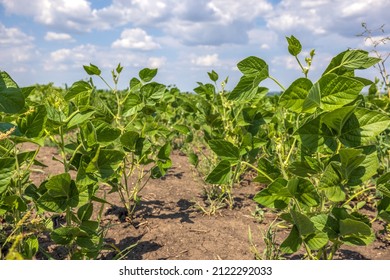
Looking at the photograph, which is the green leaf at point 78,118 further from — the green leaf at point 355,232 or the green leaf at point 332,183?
the green leaf at point 355,232

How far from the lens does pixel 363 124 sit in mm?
1381

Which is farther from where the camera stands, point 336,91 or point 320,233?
point 320,233

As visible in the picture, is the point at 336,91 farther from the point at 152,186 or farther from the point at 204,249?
the point at 152,186

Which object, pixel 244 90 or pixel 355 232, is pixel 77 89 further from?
pixel 355 232

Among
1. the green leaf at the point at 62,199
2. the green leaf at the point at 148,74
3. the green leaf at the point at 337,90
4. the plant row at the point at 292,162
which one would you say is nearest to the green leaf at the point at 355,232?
the plant row at the point at 292,162

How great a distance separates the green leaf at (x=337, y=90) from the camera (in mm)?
1327

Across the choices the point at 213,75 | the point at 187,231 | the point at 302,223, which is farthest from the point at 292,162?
the point at 213,75

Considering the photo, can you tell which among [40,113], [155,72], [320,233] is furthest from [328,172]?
[155,72]

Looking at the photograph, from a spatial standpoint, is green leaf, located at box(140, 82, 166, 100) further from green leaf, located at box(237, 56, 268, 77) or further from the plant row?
green leaf, located at box(237, 56, 268, 77)

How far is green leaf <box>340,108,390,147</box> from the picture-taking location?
137 cm

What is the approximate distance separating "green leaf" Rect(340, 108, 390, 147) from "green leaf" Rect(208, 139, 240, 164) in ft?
1.63

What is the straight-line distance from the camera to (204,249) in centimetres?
229

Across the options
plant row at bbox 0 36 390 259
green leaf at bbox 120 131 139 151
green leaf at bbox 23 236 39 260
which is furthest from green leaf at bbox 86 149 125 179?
green leaf at bbox 120 131 139 151

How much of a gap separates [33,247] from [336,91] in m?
1.30
